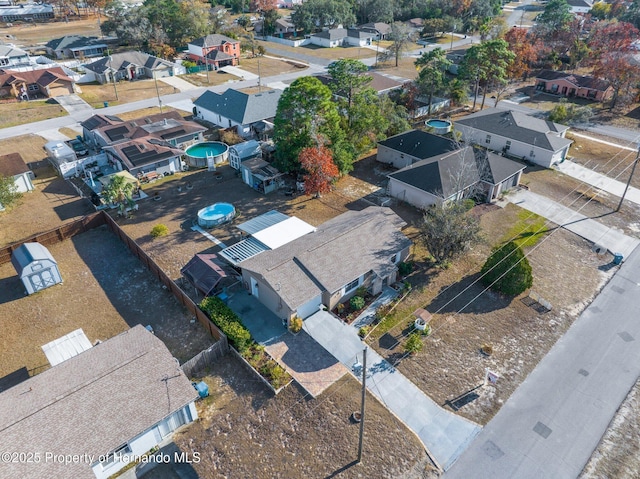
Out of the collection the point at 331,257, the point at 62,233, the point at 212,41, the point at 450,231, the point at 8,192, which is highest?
the point at 212,41

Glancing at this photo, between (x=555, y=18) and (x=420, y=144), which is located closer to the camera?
(x=420, y=144)

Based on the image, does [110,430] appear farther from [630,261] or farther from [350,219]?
[630,261]

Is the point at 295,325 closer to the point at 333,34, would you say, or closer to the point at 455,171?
the point at 455,171

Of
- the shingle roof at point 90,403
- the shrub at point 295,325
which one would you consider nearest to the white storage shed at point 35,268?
the shingle roof at point 90,403

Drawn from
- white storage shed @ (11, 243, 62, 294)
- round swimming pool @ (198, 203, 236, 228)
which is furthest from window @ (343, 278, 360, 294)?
white storage shed @ (11, 243, 62, 294)

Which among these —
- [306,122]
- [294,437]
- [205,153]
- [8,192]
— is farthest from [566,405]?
[8,192]

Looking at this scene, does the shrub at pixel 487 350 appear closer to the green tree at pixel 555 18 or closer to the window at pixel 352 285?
the window at pixel 352 285
